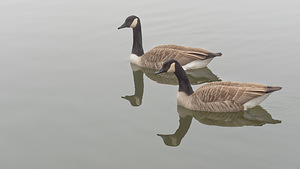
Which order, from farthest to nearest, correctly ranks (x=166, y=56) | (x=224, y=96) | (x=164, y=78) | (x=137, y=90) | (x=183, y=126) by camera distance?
(x=166, y=56) → (x=164, y=78) → (x=137, y=90) → (x=224, y=96) → (x=183, y=126)

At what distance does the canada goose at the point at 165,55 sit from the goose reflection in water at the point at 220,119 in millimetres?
2293

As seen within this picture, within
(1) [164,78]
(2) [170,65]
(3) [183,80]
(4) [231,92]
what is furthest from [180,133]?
(1) [164,78]

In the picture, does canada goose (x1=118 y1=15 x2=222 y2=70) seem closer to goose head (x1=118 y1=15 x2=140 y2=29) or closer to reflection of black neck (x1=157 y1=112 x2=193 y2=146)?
goose head (x1=118 y1=15 x2=140 y2=29)

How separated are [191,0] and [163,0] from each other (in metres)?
1.15

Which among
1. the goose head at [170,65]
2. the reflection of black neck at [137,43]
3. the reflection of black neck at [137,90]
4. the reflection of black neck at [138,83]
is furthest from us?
the reflection of black neck at [137,43]

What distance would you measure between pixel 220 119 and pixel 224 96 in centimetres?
47

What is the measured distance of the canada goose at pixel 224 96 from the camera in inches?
344

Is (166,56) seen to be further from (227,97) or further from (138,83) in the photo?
(227,97)

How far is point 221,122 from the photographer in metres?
8.78

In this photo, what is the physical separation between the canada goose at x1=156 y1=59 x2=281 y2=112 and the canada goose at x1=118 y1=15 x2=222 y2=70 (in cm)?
195

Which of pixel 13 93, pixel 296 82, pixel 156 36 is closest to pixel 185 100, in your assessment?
pixel 296 82

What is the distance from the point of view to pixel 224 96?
29.5 ft

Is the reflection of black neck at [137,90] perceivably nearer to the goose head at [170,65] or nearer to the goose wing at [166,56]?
the goose wing at [166,56]

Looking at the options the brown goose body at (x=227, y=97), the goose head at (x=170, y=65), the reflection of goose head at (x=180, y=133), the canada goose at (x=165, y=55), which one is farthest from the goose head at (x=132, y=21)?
the reflection of goose head at (x=180, y=133)
